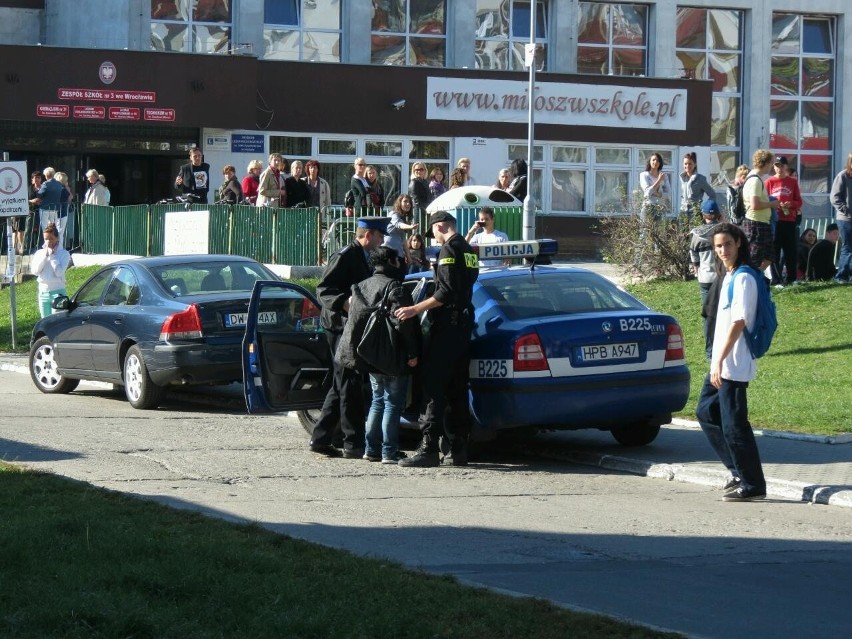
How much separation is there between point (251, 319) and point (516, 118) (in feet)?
93.9

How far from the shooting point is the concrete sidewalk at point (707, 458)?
9.88m

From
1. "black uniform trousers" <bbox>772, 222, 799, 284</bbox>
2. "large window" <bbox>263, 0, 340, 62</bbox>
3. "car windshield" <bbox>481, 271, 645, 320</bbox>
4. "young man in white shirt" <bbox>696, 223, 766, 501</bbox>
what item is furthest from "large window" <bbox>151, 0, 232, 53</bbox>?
"young man in white shirt" <bbox>696, 223, 766, 501</bbox>

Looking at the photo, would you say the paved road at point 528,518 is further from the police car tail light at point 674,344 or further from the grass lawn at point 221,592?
the police car tail light at point 674,344

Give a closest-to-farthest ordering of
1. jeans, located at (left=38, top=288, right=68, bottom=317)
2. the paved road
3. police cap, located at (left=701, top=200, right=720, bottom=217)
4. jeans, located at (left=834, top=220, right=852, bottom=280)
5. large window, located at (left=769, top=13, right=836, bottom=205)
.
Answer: the paved road → police cap, located at (left=701, top=200, right=720, bottom=217) → jeans, located at (left=38, top=288, right=68, bottom=317) → jeans, located at (left=834, top=220, right=852, bottom=280) → large window, located at (left=769, top=13, right=836, bottom=205)

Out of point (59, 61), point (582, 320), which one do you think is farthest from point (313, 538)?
point (59, 61)

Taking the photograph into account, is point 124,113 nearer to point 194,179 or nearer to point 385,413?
point 194,179

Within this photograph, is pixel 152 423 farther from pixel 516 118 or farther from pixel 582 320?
pixel 516 118

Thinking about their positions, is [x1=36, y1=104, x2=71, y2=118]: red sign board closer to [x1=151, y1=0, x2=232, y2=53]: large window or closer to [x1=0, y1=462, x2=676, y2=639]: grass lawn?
[x1=151, y1=0, x2=232, y2=53]: large window

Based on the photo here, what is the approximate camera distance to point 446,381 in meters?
10.8

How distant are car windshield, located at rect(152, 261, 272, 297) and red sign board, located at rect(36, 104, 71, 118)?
20.7 metres

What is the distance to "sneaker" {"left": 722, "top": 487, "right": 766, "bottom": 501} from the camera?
379 inches

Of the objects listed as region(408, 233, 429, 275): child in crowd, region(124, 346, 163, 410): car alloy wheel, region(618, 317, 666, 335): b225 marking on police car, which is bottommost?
region(124, 346, 163, 410): car alloy wheel

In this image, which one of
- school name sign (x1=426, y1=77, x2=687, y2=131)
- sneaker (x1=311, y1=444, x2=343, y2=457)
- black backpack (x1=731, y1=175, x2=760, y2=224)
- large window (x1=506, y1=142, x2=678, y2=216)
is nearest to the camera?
sneaker (x1=311, y1=444, x2=343, y2=457)

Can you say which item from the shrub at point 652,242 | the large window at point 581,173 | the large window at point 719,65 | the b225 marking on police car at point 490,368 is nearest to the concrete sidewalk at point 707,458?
the b225 marking on police car at point 490,368
